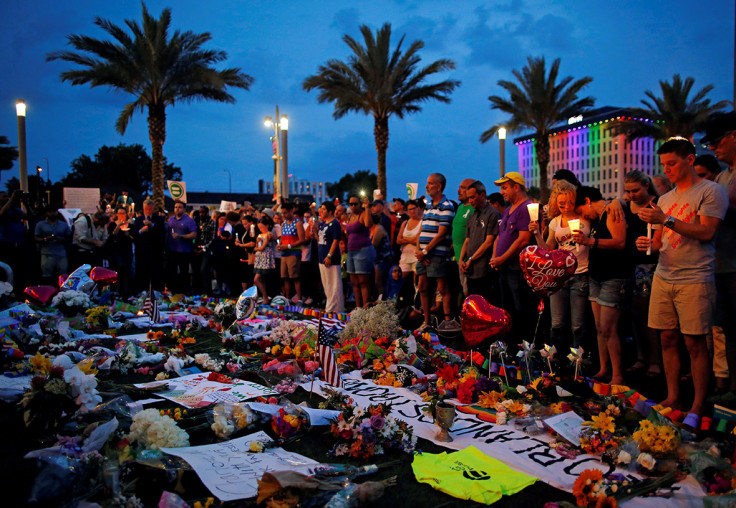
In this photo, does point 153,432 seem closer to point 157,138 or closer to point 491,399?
point 491,399

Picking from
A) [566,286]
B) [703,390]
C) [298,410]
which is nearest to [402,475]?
[298,410]

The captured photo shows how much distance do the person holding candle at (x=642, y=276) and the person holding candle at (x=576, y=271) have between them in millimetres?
453

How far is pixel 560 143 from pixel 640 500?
259ft

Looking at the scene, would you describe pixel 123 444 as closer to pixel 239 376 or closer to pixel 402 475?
pixel 402 475

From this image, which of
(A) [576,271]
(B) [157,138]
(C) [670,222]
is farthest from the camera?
(B) [157,138]

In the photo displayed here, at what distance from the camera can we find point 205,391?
4.76m

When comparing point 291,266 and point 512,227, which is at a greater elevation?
point 512,227

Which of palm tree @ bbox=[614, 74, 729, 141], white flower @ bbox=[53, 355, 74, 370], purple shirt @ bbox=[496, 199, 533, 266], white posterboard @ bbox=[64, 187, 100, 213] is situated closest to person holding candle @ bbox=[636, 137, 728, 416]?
purple shirt @ bbox=[496, 199, 533, 266]

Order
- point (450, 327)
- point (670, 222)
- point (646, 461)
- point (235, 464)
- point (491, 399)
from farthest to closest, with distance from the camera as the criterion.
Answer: point (450, 327), point (491, 399), point (670, 222), point (235, 464), point (646, 461)

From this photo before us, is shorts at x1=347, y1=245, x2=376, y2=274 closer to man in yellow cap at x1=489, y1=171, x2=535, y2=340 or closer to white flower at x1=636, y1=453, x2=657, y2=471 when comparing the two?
man in yellow cap at x1=489, y1=171, x2=535, y2=340

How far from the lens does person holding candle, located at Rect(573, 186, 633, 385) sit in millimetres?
4633

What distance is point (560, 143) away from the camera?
75.8m

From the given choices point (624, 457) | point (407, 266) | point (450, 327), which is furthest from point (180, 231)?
point (624, 457)

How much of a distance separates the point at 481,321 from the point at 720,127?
7.83ft
